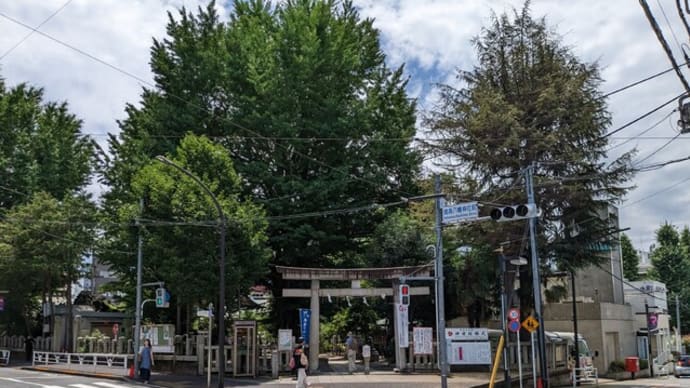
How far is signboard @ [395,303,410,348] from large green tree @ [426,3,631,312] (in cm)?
555

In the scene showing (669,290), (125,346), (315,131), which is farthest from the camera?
(669,290)

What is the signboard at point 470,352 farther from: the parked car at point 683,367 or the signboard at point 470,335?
the parked car at point 683,367

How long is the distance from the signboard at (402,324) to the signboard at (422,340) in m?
0.39

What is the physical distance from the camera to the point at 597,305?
40.2m

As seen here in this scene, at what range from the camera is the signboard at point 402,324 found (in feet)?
83.0

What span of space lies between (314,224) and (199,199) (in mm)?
9415

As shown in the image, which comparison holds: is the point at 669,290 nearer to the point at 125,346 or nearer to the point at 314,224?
the point at 314,224

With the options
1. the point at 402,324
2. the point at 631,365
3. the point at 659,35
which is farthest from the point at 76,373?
the point at 631,365

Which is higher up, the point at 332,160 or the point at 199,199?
the point at 332,160

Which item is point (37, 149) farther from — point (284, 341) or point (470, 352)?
point (470, 352)

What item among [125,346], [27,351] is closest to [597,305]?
[125,346]

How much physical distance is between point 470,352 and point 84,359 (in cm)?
1921

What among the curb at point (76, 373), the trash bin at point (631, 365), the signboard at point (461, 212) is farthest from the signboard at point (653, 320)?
the curb at point (76, 373)

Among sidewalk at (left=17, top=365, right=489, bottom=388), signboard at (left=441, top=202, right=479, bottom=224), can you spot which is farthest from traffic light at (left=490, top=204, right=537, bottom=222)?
sidewalk at (left=17, top=365, right=489, bottom=388)
